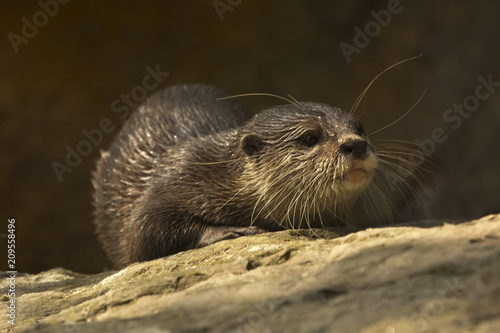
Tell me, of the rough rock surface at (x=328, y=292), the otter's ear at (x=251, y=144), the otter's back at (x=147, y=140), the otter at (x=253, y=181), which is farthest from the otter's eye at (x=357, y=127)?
the otter's back at (x=147, y=140)

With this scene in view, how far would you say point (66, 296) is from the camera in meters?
3.27

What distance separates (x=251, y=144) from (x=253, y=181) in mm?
247

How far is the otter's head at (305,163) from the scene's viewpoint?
→ 346 centimetres

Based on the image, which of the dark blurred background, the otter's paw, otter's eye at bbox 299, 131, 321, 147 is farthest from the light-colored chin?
the dark blurred background

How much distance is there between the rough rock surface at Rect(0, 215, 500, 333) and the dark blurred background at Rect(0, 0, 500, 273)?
14.4 ft

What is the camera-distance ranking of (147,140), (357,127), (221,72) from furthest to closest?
1. (221,72)
2. (147,140)
3. (357,127)

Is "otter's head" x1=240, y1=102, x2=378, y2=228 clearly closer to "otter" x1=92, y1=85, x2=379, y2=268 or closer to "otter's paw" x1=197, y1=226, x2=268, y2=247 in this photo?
"otter" x1=92, y1=85, x2=379, y2=268

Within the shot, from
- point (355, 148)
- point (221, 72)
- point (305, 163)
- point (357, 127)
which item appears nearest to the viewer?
point (355, 148)

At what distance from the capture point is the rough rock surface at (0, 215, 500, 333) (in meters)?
1.86

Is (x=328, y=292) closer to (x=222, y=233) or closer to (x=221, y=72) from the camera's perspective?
(x=222, y=233)

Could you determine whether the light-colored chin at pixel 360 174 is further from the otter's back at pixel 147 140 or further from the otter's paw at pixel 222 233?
the otter's back at pixel 147 140

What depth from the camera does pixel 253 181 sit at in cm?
387

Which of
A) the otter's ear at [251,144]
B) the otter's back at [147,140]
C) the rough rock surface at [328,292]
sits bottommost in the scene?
the rough rock surface at [328,292]

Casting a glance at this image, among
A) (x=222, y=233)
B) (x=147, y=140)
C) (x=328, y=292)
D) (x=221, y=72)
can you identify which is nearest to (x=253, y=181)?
(x=222, y=233)
